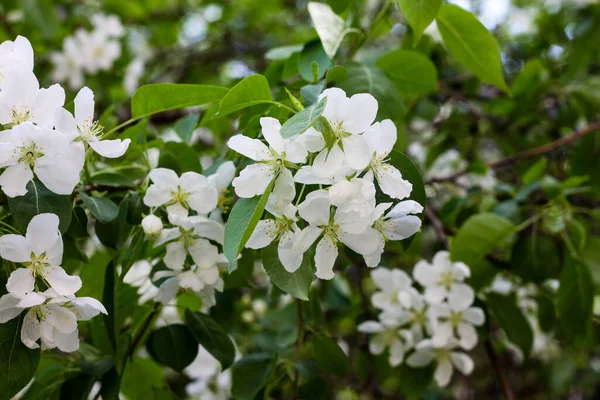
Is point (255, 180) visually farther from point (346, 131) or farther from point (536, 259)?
point (536, 259)

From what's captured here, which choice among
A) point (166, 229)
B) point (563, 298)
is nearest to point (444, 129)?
point (563, 298)

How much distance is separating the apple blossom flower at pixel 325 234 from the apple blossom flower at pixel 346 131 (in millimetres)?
39

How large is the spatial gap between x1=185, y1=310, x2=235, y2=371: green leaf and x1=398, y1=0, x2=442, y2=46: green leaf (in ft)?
1.97

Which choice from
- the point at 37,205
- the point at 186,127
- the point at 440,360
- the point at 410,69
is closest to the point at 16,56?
the point at 37,205

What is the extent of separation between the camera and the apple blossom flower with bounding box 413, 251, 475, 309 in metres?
1.15

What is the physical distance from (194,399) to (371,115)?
1.52 m

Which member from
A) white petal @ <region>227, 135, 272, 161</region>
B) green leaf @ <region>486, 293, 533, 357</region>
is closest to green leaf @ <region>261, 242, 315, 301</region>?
white petal @ <region>227, 135, 272, 161</region>

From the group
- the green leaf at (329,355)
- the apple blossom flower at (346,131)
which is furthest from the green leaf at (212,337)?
the apple blossom flower at (346,131)

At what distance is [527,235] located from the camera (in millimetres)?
1313

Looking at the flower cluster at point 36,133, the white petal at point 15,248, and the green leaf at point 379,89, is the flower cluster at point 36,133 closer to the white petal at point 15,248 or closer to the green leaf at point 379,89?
the white petal at point 15,248

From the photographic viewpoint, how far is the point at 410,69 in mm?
1131

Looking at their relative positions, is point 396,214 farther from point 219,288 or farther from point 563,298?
point 563,298

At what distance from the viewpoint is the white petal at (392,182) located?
73 centimetres

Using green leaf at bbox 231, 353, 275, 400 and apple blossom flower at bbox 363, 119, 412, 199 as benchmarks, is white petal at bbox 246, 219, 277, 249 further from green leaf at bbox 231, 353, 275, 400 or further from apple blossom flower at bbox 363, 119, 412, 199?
green leaf at bbox 231, 353, 275, 400
